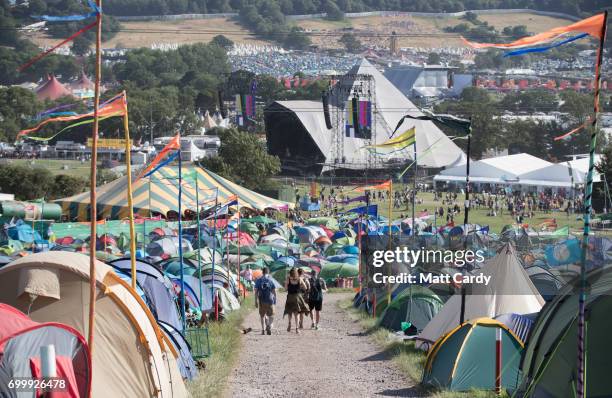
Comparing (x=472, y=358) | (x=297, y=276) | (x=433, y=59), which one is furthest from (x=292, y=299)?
(x=433, y=59)

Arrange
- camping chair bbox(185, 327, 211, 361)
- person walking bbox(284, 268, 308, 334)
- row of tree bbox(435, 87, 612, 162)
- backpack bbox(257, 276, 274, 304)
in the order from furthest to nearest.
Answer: row of tree bbox(435, 87, 612, 162), person walking bbox(284, 268, 308, 334), backpack bbox(257, 276, 274, 304), camping chair bbox(185, 327, 211, 361)

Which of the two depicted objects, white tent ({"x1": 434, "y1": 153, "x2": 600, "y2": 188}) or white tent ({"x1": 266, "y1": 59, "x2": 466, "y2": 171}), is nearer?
white tent ({"x1": 434, "y1": 153, "x2": 600, "y2": 188})

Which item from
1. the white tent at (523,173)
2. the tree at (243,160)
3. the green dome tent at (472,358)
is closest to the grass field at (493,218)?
the white tent at (523,173)

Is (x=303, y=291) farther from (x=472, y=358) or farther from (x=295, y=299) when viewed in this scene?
(x=472, y=358)

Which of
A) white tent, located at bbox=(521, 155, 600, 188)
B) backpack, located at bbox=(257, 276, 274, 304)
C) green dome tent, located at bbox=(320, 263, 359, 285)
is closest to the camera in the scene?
backpack, located at bbox=(257, 276, 274, 304)

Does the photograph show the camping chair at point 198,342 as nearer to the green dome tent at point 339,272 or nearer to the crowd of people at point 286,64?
the green dome tent at point 339,272

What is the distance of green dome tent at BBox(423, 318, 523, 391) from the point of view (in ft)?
33.2

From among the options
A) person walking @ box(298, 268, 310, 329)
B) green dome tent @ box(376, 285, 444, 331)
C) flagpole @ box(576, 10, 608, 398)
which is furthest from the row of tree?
flagpole @ box(576, 10, 608, 398)

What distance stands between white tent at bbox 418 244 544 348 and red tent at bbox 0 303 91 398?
5610 mm

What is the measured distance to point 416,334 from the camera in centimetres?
1341

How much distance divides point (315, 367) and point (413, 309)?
10.6 ft

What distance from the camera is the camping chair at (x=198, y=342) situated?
11930 mm

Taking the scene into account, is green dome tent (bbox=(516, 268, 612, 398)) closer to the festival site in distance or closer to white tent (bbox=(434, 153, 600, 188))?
the festival site in distance

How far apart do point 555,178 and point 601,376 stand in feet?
147
